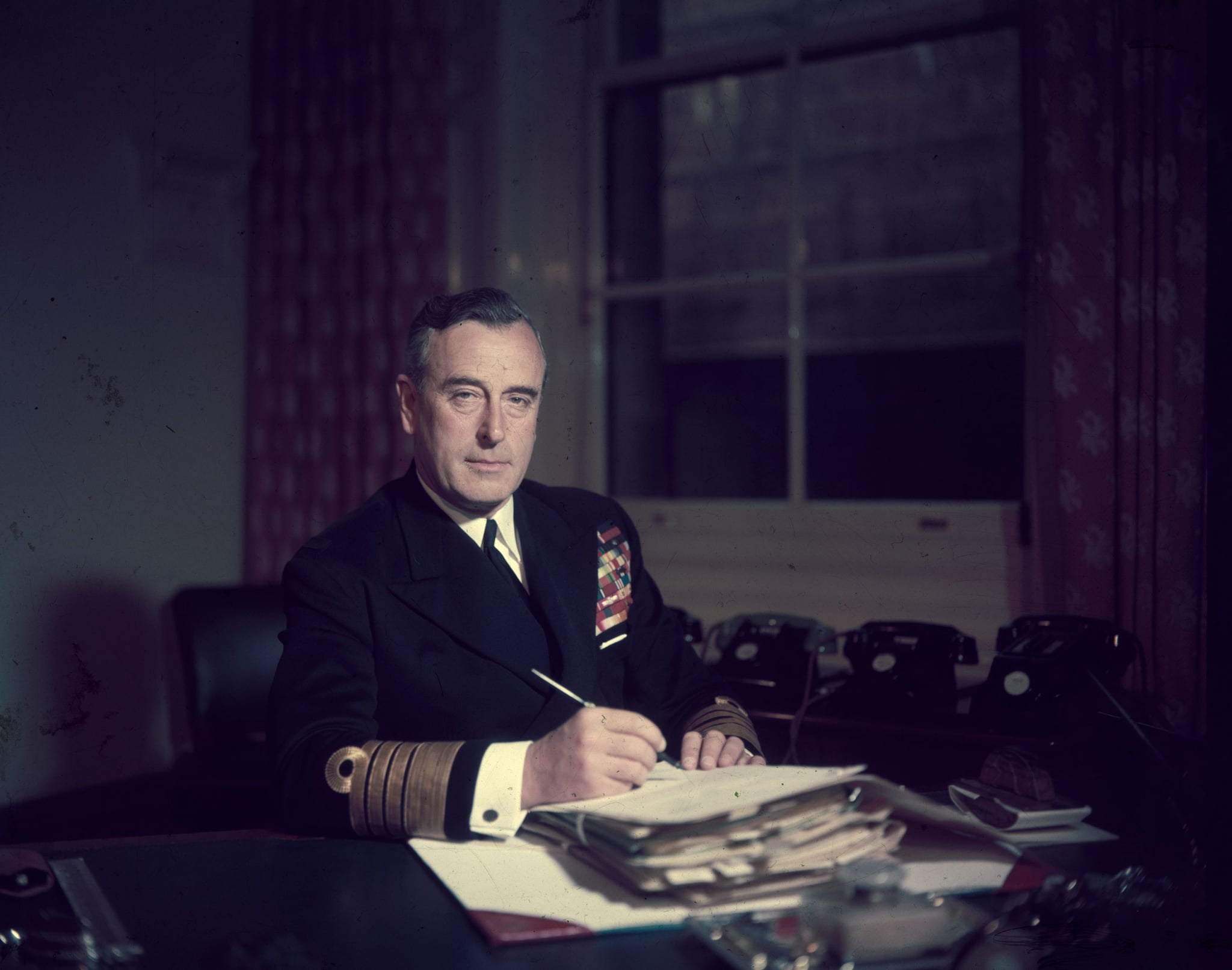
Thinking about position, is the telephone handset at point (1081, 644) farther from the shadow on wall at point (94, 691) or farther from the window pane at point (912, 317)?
the window pane at point (912, 317)

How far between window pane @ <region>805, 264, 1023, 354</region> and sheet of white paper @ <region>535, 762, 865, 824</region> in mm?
25416

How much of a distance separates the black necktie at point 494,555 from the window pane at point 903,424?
2061 centimetres

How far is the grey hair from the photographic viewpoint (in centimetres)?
146

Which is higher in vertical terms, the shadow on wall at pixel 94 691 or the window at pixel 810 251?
the window at pixel 810 251

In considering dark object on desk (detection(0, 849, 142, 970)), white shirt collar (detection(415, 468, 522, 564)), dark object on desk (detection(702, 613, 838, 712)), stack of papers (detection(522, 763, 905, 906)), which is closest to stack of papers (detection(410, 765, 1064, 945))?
stack of papers (detection(522, 763, 905, 906))

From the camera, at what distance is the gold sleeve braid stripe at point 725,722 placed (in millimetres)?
1478

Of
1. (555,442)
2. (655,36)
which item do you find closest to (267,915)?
(555,442)

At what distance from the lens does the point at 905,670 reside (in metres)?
1.89

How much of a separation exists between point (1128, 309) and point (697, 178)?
137 centimetres

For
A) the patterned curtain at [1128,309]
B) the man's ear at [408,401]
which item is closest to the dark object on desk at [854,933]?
the man's ear at [408,401]

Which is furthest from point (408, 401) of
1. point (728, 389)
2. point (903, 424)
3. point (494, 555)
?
point (728, 389)

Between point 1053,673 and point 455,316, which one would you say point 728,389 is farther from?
point 455,316

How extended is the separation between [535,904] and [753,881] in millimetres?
174

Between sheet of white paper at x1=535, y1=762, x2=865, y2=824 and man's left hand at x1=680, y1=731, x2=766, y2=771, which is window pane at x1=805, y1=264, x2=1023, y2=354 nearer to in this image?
man's left hand at x1=680, y1=731, x2=766, y2=771
